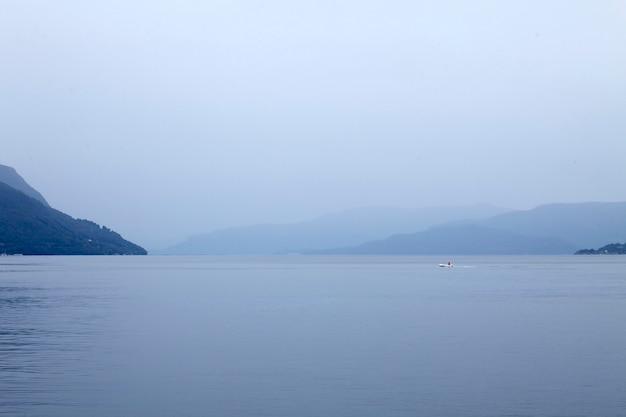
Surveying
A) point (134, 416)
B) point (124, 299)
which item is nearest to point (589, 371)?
point (134, 416)

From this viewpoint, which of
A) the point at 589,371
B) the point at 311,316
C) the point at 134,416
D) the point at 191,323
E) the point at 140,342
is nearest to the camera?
the point at 134,416

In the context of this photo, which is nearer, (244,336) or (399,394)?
(399,394)

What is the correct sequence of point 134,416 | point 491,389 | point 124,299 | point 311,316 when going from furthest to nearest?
point 124,299
point 311,316
point 491,389
point 134,416

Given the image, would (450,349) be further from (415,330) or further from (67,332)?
(67,332)

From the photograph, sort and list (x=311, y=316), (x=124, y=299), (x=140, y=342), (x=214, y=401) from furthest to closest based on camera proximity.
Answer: (x=124, y=299) → (x=311, y=316) → (x=140, y=342) → (x=214, y=401)

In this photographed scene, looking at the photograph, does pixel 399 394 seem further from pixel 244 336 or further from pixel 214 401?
pixel 244 336

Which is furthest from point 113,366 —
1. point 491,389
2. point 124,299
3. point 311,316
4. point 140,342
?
point 124,299

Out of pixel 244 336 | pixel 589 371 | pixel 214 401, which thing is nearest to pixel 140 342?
pixel 244 336

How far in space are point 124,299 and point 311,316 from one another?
25.1m

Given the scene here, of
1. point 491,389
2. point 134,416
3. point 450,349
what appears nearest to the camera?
point 134,416

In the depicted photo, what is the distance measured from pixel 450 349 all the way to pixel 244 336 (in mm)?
11566

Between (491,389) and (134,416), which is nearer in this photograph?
(134,416)

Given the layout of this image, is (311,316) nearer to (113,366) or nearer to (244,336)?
(244,336)

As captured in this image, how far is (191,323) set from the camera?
49.7m
